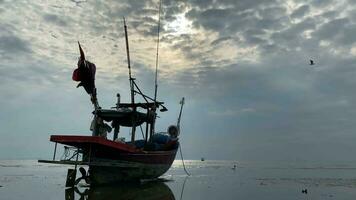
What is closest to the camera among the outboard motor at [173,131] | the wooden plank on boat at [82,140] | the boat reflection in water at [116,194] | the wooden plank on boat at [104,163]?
the boat reflection in water at [116,194]

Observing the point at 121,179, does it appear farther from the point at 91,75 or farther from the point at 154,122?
the point at 91,75

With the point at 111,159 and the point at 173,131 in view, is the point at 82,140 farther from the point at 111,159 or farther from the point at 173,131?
the point at 173,131

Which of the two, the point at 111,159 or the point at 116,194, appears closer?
the point at 116,194

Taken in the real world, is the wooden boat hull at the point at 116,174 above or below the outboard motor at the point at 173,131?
below

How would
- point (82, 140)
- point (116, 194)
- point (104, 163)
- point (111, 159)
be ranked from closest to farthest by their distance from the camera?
point (116, 194), point (82, 140), point (104, 163), point (111, 159)

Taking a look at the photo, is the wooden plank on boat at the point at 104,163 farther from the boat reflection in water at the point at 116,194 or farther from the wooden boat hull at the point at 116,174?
the boat reflection in water at the point at 116,194

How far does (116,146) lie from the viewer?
27672 mm

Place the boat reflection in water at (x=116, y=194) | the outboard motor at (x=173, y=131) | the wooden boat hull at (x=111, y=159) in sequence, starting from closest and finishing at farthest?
1. the boat reflection in water at (x=116, y=194)
2. the wooden boat hull at (x=111, y=159)
3. the outboard motor at (x=173, y=131)

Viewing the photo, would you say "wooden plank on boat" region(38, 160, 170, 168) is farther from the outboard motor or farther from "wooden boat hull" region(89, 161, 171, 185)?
the outboard motor

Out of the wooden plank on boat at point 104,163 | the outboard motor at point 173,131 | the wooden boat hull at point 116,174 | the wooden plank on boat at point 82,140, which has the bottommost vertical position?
the wooden boat hull at point 116,174

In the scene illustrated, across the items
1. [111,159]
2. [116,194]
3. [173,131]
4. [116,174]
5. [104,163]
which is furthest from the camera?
[173,131]

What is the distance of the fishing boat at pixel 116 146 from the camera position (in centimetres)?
2781

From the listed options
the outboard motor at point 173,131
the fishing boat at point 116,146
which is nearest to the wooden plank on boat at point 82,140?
the fishing boat at point 116,146

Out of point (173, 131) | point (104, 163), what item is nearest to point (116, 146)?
point (104, 163)
